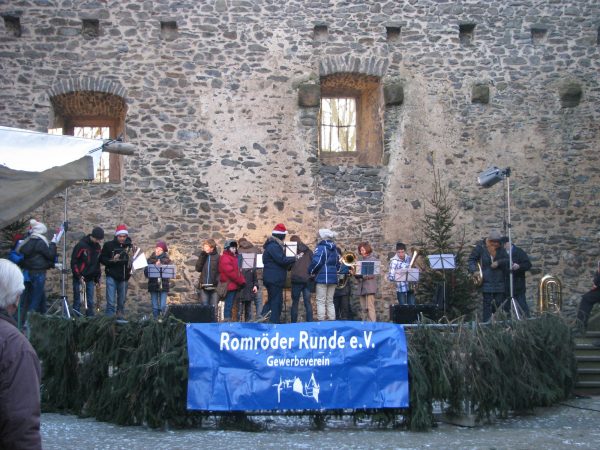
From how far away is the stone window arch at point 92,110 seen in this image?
16.1 m

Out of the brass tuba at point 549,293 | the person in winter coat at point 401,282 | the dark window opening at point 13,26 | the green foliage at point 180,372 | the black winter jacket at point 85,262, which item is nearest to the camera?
the green foliage at point 180,372

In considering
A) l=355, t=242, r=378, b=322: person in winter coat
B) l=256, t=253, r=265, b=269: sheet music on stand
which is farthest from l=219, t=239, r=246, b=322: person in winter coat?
l=355, t=242, r=378, b=322: person in winter coat

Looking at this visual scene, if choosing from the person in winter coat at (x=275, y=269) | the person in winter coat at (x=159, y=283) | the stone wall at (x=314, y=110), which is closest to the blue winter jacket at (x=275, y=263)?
the person in winter coat at (x=275, y=269)

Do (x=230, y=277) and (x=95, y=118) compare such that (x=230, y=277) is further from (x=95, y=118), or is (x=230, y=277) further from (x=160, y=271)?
(x=95, y=118)

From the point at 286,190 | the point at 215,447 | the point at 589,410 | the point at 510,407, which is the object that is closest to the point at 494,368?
the point at 510,407

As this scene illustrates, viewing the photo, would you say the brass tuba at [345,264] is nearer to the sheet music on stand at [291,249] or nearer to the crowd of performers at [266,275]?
the crowd of performers at [266,275]

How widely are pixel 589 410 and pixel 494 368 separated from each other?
1.70 metres

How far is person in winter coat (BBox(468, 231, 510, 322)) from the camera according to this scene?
43.6 feet

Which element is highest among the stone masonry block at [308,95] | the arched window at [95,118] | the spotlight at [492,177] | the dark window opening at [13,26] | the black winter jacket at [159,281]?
the dark window opening at [13,26]

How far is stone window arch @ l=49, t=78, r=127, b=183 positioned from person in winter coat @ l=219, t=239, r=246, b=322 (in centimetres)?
349

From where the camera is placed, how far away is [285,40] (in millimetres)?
16594

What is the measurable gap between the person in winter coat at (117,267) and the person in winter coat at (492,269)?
5.80 metres

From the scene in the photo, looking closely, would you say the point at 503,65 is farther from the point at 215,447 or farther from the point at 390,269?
the point at 215,447

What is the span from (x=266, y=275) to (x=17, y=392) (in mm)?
9709
